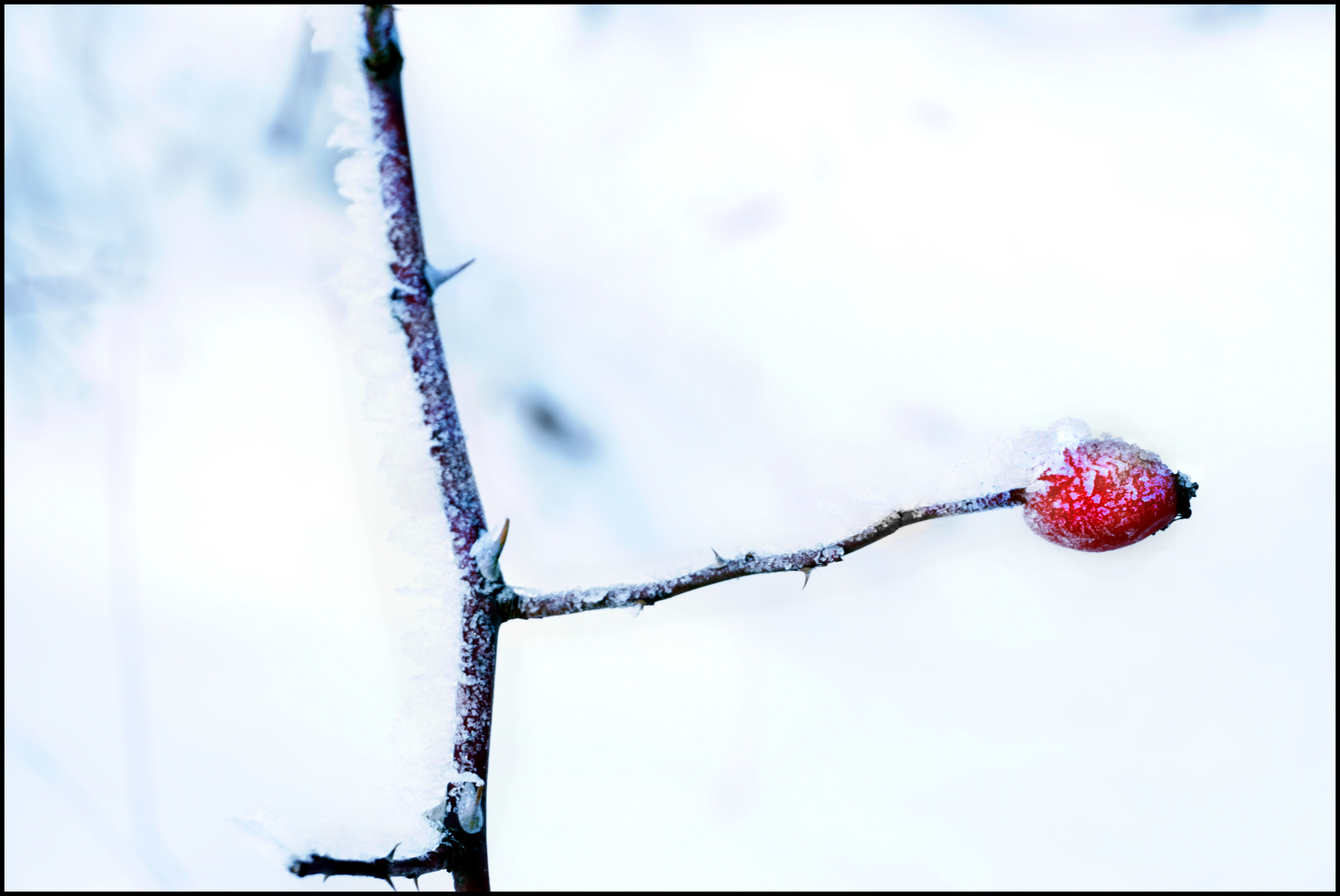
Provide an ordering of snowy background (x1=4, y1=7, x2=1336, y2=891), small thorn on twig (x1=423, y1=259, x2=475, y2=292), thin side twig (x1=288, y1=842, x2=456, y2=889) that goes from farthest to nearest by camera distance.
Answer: snowy background (x1=4, y1=7, x2=1336, y2=891), small thorn on twig (x1=423, y1=259, x2=475, y2=292), thin side twig (x1=288, y1=842, x2=456, y2=889)

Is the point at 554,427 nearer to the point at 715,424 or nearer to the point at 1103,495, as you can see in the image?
the point at 715,424

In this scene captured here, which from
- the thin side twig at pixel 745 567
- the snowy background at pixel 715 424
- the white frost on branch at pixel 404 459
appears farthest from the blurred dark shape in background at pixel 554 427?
the thin side twig at pixel 745 567

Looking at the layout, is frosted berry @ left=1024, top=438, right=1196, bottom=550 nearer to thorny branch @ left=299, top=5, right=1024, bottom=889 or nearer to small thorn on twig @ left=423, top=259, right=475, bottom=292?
thorny branch @ left=299, top=5, right=1024, bottom=889

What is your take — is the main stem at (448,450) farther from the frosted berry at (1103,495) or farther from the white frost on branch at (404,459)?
the frosted berry at (1103,495)

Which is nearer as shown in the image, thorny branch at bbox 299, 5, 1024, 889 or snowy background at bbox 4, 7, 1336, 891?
thorny branch at bbox 299, 5, 1024, 889

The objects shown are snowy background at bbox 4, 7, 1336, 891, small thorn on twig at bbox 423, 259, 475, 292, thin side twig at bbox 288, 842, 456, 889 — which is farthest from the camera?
snowy background at bbox 4, 7, 1336, 891

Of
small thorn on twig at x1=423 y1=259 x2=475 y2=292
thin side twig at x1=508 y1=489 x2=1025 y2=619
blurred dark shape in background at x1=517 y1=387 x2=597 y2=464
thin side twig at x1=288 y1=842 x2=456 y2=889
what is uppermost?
blurred dark shape in background at x1=517 y1=387 x2=597 y2=464

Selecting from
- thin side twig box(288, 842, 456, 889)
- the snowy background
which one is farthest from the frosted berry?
thin side twig box(288, 842, 456, 889)

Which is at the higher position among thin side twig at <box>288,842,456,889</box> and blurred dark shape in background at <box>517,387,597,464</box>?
blurred dark shape in background at <box>517,387,597,464</box>
